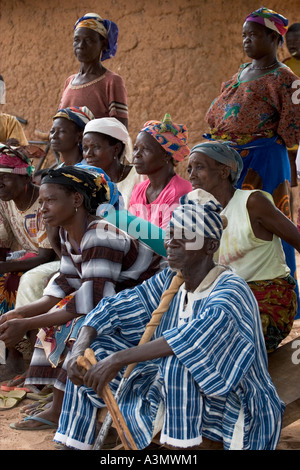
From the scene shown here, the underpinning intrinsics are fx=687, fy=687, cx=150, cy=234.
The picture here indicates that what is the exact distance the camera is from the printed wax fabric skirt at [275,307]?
3342 mm

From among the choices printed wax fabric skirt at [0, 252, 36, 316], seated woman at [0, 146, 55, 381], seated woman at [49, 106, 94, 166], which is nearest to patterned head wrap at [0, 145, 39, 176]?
seated woman at [0, 146, 55, 381]

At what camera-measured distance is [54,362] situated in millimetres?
3529

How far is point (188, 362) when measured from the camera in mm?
2664

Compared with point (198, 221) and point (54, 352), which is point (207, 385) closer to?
point (198, 221)

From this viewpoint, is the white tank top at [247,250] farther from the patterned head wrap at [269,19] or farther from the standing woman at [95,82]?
the standing woman at [95,82]

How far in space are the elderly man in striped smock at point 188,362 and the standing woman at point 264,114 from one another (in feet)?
5.28

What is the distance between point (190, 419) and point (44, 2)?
6713 mm

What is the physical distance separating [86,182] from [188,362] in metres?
1.27

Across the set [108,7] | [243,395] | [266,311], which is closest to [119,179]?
[266,311]

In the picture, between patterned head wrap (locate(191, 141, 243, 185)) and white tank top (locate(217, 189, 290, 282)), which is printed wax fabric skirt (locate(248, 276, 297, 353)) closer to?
white tank top (locate(217, 189, 290, 282))

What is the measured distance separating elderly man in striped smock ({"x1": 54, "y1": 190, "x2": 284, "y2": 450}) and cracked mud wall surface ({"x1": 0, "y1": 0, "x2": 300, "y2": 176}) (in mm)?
4741

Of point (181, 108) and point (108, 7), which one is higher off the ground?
point (108, 7)

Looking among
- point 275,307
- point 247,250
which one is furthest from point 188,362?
point 247,250

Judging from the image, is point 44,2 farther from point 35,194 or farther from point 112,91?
point 35,194
